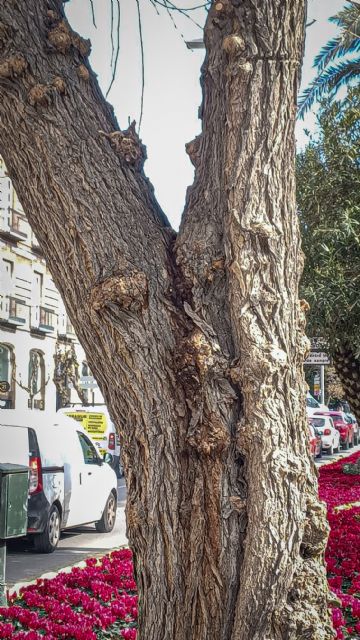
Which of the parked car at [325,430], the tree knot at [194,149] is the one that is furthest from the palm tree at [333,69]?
the parked car at [325,430]

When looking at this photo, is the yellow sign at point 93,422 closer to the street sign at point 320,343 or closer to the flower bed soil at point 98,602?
the street sign at point 320,343

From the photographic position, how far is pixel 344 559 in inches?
322

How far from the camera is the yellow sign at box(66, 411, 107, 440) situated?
22.1 metres

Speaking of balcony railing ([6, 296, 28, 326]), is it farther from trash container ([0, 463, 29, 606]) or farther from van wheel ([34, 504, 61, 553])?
trash container ([0, 463, 29, 606])

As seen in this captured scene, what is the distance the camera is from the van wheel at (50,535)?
1067 cm

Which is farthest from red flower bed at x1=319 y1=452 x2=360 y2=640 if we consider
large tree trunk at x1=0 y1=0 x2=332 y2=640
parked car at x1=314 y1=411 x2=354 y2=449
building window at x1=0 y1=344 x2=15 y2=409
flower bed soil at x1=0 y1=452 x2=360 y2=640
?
parked car at x1=314 y1=411 x2=354 y2=449

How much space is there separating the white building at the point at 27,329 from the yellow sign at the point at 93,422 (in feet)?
36.6

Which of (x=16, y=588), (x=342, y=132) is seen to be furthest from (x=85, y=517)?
(x=342, y=132)

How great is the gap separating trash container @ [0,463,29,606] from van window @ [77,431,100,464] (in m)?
5.31

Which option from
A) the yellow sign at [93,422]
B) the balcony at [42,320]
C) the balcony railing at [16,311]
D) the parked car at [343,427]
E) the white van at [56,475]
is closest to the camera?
the white van at [56,475]

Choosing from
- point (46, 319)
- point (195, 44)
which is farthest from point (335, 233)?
point (46, 319)

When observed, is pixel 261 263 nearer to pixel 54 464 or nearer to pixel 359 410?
pixel 54 464

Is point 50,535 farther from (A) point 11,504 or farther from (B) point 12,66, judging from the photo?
(B) point 12,66

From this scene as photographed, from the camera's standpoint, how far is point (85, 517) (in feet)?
40.0
